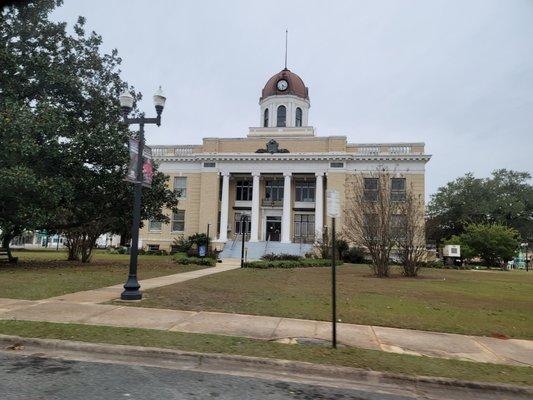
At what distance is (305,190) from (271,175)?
4384 mm

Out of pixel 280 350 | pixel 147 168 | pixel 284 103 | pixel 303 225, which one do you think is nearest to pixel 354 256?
pixel 303 225

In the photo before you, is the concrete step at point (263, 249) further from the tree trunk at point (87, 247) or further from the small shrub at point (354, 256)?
the tree trunk at point (87, 247)

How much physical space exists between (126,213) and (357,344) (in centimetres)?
1882

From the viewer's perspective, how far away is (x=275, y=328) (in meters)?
8.44

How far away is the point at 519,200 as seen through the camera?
211ft

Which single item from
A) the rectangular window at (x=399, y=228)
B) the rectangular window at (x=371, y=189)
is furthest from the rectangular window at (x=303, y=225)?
the rectangular window at (x=399, y=228)

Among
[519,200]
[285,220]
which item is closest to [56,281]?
[285,220]

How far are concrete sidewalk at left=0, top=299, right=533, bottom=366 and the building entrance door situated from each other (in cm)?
4289

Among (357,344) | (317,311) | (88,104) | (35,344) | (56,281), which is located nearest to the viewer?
(35,344)

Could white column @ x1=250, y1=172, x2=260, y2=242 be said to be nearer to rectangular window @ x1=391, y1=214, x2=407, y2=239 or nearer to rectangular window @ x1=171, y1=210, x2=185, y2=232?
rectangular window @ x1=171, y1=210, x2=185, y2=232

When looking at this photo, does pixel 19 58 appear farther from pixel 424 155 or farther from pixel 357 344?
pixel 424 155

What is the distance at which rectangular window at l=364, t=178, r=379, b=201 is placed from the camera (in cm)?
2470

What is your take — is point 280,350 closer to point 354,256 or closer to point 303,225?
point 354,256

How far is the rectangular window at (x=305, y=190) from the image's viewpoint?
172 ft
